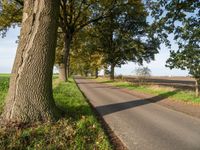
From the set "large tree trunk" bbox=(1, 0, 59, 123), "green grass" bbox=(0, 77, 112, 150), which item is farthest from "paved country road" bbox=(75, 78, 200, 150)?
"large tree trunk" bbox=(1, 0, 59, 123)

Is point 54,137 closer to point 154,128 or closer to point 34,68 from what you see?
point 34,68

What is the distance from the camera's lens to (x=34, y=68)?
26.4ft

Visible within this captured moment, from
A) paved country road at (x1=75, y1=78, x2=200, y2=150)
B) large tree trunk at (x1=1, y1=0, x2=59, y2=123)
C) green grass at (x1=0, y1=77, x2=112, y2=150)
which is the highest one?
large tree trunk at (x1=1, y1=0, x2=59, y2=123)

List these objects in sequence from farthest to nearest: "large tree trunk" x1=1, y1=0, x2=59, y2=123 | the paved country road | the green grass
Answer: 1. "large tree trunk" x1=1, y1=0, x2=59, y2=123
2. the paved country road
3. the green grass

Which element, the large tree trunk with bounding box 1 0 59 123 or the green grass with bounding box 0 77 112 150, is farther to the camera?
the large tree trunk with bounding box 1 0 59 123

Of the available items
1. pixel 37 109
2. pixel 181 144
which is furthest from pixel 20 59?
pixel 181 144

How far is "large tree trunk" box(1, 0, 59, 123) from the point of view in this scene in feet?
25.7

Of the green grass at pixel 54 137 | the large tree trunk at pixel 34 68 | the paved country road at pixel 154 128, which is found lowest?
the paved country road at pixel 154 128

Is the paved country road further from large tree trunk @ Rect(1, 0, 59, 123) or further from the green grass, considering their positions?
large tree trunk @ Rect(1, 0, 59, 123)

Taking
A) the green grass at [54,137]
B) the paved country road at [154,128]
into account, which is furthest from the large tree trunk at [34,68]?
the paved country road at [154,128]

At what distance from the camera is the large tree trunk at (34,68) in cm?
784

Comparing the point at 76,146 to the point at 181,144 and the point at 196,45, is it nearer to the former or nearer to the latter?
the point at 181,144

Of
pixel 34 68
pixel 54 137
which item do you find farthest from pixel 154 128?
pixel 34 68

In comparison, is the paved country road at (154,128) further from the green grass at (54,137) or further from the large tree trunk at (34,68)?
the large tree trunk at (34,68)
